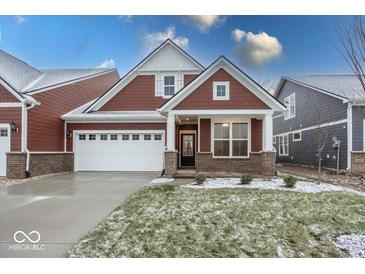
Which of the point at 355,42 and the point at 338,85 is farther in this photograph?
the point at 338,85

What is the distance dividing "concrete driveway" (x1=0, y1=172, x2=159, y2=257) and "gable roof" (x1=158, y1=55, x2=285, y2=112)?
12.2 feet

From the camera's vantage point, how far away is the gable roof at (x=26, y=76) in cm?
1101

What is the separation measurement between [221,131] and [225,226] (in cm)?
664

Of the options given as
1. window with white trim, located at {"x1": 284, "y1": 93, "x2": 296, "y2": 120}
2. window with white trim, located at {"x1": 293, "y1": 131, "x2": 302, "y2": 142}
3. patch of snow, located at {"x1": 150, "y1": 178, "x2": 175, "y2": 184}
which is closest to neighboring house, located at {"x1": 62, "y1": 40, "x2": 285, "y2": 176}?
patch of snow, located at {"x1": 150, "y1": 178, "x2": 175, "y2": 184}

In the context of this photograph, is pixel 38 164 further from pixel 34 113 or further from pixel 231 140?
pixel 231 140

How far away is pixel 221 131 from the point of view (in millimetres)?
10984

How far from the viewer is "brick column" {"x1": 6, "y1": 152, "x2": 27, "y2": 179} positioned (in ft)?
32.7

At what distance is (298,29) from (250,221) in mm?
4626

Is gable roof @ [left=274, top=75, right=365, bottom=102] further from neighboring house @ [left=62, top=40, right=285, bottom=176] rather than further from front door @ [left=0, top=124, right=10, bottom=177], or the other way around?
front door @ [left=0, top=124, right=10, bottom=177]

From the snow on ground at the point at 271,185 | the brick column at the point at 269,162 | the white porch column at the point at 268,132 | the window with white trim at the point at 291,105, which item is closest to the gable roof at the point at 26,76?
the snow on ground at the point at 271,185

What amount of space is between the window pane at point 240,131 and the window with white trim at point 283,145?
29.5 ft

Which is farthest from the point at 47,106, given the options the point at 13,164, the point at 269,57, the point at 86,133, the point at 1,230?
the point at 269,57

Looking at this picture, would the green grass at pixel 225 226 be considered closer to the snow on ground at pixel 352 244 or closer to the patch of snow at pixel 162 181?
the snow on ground at pixel 352 244

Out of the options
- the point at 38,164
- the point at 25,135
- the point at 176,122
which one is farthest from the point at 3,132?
the point at 176,122
